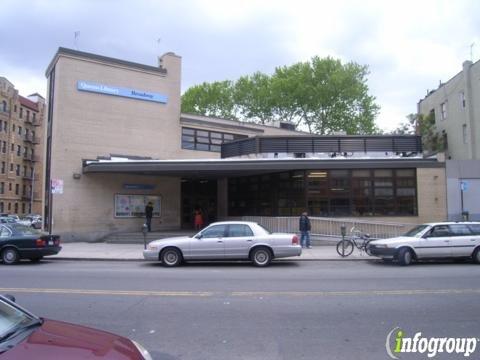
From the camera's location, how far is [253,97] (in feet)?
184

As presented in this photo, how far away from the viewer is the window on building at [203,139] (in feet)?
97.7

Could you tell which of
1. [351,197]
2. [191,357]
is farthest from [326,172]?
[191,357]

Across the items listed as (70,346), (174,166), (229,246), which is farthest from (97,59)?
(70,346)

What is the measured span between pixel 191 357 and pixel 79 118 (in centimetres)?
2233

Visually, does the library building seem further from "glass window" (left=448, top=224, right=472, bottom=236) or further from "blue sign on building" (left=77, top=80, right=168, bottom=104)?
"glass window" (left=448, top=224, right=472, bottom=236)

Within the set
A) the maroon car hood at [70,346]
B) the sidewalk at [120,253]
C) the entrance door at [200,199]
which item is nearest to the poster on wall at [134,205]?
the entrance door at [200,199]

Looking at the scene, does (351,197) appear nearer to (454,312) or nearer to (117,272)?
(117,272)

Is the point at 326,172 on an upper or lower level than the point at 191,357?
upper

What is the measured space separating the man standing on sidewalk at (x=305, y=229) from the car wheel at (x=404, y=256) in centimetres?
543

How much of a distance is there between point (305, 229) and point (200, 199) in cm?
1182

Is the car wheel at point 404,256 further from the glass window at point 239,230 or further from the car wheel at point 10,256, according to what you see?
the car wheel at point 10,256

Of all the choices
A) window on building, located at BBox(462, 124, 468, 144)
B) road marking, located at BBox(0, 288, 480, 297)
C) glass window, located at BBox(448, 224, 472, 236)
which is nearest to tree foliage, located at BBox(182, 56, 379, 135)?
window on building, located at BBox(462, 124, 468, 144)

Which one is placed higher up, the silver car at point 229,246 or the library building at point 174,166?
the library building at point 174,166

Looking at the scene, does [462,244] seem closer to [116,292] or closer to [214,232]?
[214,232]
